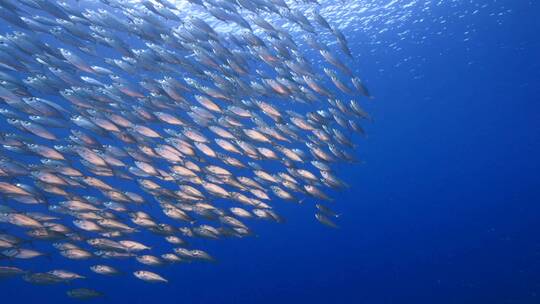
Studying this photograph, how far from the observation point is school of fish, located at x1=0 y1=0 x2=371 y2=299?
7.28m

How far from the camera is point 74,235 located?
8617mm

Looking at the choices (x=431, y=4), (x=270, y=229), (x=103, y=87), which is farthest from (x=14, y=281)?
(x=431, y=4)

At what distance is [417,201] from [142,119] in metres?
46.2

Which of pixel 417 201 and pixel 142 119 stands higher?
pixel 142 119

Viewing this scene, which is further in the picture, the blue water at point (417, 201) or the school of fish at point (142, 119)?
the blue water at point (417, 201)

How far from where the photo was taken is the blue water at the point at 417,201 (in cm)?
2638

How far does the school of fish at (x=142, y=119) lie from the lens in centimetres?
728

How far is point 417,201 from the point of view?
162 ft

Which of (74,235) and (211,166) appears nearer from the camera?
(74,235)

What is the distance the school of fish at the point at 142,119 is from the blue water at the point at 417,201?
51.6 feet

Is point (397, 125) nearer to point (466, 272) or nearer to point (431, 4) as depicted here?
point (466, 272)

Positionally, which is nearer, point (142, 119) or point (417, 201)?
point (142, 119)

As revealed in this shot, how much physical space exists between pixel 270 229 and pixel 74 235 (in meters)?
40.0

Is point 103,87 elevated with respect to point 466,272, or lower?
elevated
